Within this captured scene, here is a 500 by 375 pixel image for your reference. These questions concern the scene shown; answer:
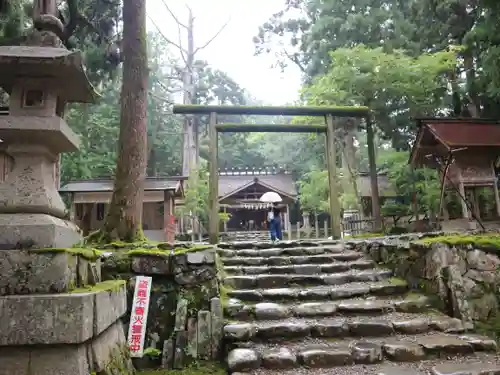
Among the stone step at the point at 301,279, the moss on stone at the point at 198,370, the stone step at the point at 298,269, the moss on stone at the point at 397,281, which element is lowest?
the moss on stone at the point at 198,370

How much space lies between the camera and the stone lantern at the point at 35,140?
2.60m

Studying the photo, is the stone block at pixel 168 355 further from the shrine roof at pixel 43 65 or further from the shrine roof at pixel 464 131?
the shrine roof at pixel 464 131

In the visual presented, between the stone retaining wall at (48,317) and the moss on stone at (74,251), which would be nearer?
the stone retaining wall at (48,317)

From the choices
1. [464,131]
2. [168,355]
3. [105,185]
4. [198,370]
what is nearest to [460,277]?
[198,370]

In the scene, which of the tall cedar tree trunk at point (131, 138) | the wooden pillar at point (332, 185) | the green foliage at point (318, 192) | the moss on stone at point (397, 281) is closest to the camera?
the moss on stone at point (397, 281)

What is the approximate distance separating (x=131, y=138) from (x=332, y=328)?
4.40m

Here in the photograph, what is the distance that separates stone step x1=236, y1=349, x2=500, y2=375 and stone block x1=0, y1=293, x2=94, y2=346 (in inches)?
72.2

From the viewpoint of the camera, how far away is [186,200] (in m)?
18.3

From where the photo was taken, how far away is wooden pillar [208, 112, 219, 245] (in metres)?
7.35

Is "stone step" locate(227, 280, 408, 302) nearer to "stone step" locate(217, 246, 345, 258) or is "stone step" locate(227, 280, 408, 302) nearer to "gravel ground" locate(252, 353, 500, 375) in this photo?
"stone step" locate(217, 246, 345, 258)

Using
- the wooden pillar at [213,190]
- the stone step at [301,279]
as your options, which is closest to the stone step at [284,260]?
the stone step at [301,279]

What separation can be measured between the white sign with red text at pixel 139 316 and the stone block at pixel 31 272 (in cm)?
171

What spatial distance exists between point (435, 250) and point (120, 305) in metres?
3.83

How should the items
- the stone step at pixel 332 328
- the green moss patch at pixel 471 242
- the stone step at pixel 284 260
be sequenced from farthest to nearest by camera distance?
the stone step at pixel 284 260 < the green moss patch at pixel 471 242 < the stone step at pixel 332 328
